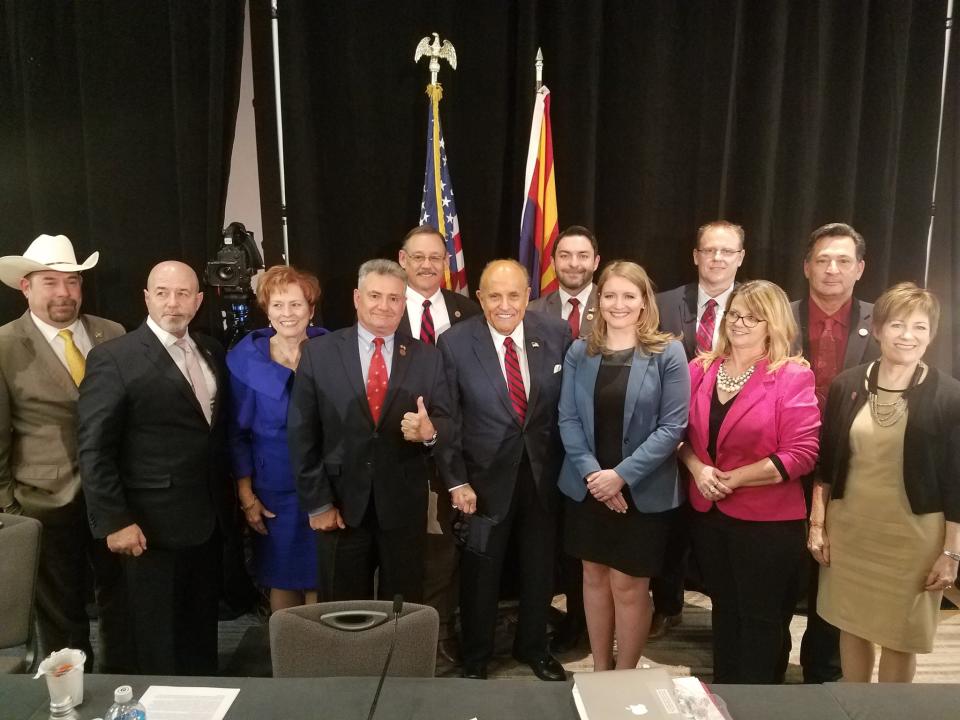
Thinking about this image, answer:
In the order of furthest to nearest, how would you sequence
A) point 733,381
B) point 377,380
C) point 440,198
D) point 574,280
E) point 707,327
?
point 440,198 → point 574,280 → point 707,327 → point 377,380 → point 733,381

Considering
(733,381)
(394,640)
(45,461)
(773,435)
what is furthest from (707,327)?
(45,461)

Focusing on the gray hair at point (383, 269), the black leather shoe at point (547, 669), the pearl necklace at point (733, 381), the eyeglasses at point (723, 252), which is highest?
the eyeglasses at point (723, 252)

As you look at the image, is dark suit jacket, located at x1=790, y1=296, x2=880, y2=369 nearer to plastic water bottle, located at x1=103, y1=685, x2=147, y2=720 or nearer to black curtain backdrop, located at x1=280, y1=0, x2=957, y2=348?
black curtain backdrop, located at x1=280, y1=0, x2=957, y2=348

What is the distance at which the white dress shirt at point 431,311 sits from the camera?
3.15m

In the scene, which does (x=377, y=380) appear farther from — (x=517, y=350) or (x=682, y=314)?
(x=682, y=314)

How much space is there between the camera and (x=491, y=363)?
2682 millimetres

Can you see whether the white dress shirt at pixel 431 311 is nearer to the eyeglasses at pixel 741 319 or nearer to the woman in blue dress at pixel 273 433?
the woman in blue dress at pixel 273 433

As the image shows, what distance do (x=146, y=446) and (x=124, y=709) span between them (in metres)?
1.25

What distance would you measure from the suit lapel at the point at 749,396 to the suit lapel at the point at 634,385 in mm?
309

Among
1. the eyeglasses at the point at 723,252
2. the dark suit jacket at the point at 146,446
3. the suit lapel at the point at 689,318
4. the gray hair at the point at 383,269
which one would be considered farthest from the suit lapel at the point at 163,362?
the eyeglasses at the point at 723,252

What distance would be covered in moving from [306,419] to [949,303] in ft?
11.8

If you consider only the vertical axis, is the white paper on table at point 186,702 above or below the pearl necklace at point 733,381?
below

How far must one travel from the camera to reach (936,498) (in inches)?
85.4

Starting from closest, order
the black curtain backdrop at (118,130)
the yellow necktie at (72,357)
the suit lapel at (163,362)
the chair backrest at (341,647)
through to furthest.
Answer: the chair backrest at (341,647) < the suit lapel at (163,362) < the yellow necktie at (72,357) < the black curtain backdrop at (118,130)
